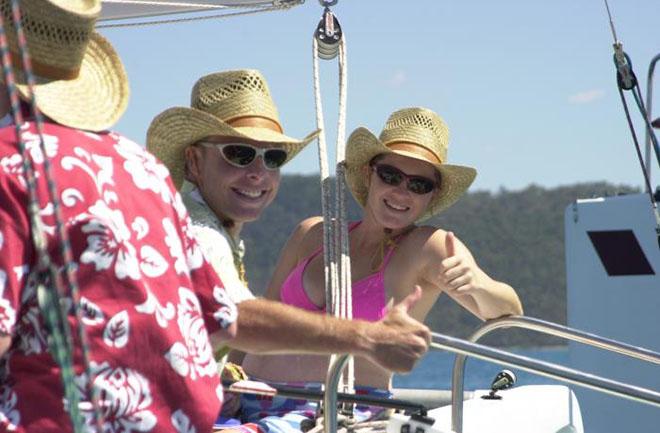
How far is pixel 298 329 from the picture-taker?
2.52 m

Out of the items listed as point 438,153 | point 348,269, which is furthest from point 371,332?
point 438,153


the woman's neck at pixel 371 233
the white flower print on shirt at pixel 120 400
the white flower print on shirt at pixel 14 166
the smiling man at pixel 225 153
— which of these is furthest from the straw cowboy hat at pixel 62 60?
the woman's neck at pixel 371 233

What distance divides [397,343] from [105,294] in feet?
1.96

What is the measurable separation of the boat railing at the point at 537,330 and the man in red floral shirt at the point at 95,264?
5.63ft

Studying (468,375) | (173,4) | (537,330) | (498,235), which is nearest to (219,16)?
(173,4)

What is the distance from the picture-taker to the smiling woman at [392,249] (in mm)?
4074

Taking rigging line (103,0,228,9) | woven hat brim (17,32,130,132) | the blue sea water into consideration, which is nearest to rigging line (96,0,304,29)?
rigging line (103,0,228,9)

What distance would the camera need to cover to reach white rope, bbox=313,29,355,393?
4.19 metres

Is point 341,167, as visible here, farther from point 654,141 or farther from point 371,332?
point 371,332

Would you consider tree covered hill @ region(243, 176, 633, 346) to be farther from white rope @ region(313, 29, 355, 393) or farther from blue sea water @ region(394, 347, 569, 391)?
white rope @ region(313, 29, 355, 393)

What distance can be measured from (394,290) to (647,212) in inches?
154

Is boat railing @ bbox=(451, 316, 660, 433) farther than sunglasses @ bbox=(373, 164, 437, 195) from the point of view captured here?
No

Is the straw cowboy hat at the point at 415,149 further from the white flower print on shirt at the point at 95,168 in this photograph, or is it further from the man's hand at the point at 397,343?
the white flower print on shirt at the point at 95,168

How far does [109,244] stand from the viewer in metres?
2.17
